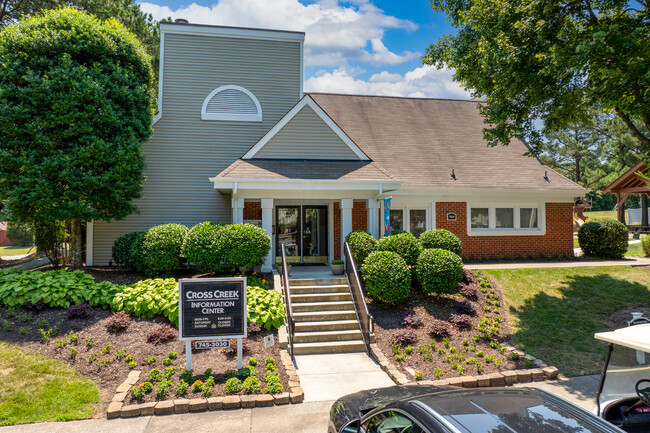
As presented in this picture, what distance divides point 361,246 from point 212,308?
16.9ft

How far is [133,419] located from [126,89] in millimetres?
9691

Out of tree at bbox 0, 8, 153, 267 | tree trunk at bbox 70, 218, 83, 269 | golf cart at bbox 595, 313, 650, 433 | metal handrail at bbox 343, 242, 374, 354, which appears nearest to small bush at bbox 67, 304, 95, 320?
tree at bbox 0, 8, 153, 267

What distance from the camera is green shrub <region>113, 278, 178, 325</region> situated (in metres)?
8.84

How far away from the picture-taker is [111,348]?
769 cm

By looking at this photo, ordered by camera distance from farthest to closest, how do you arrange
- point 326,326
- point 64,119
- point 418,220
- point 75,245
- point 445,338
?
point 418,220 < point 75,245 < point 64,119 < point 326,326 < point 445,338

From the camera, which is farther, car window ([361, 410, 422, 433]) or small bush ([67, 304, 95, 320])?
small bush ([67, 304, 95, 320])

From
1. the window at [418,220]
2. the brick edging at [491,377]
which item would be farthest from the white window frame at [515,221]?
the brick edging at [491,377]

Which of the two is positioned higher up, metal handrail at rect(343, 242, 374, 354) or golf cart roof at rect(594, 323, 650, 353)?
golf cart roof at rect(594, 323, 650, 353)

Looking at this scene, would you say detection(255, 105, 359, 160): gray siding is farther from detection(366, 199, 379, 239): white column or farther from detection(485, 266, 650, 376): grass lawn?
Result: detection(485, 266, 650, 376): grass lawn

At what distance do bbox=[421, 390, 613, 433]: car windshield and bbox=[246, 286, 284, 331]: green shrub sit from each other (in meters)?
5.84

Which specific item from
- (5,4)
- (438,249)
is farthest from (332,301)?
(5,4)

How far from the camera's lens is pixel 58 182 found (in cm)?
1095

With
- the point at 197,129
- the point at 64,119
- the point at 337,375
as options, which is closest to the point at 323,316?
the point at 337,375

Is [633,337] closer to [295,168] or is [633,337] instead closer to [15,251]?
[295,168]
